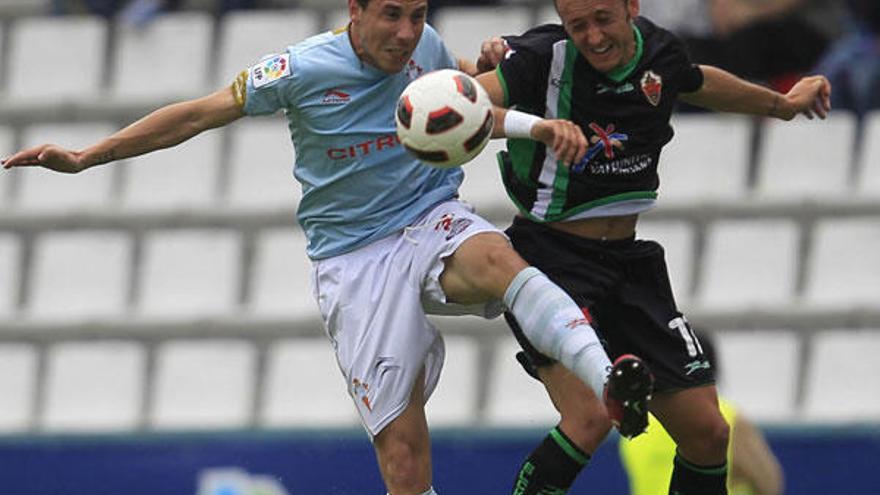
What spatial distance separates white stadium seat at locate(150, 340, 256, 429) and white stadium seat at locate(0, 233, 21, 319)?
1.25 meters

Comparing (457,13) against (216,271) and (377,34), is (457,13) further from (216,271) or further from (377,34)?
(377,34)

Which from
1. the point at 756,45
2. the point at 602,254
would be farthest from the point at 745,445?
the point at 756,45

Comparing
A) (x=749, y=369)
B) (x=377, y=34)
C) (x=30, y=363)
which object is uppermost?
(x=377, y=34)

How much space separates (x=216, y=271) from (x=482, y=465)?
2.54 meters

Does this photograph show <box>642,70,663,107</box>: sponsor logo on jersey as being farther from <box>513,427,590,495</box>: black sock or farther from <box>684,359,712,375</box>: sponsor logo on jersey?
<box>513,427,590,495</box>: black sock

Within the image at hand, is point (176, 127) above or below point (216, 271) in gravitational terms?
above

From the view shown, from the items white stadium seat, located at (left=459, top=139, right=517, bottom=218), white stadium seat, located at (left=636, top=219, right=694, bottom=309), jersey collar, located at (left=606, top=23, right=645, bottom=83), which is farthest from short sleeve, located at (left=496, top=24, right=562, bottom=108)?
white stadium seat, located at (left=459, top=139, right=517, bottom=218)

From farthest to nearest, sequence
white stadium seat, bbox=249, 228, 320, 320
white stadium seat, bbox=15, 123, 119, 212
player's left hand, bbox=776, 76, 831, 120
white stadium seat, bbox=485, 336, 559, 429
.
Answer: white stadium seat, bbox=15, 123, 119, 212, white stadium seat, bbox=249, 228, 320, 320, white stadium seat, bbox=485, 336, 559, 429, player's left hand, bbox=776, 76, 831, 120

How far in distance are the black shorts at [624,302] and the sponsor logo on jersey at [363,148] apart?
611mm

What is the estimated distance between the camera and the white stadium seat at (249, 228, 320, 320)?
12.6 m

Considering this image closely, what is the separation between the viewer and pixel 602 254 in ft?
26.0

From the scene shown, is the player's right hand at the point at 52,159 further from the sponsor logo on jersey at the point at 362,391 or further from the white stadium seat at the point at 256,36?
the white stadium seat at the point at 256,36

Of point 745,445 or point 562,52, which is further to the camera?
point 745,445

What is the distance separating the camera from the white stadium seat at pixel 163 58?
537 inches
